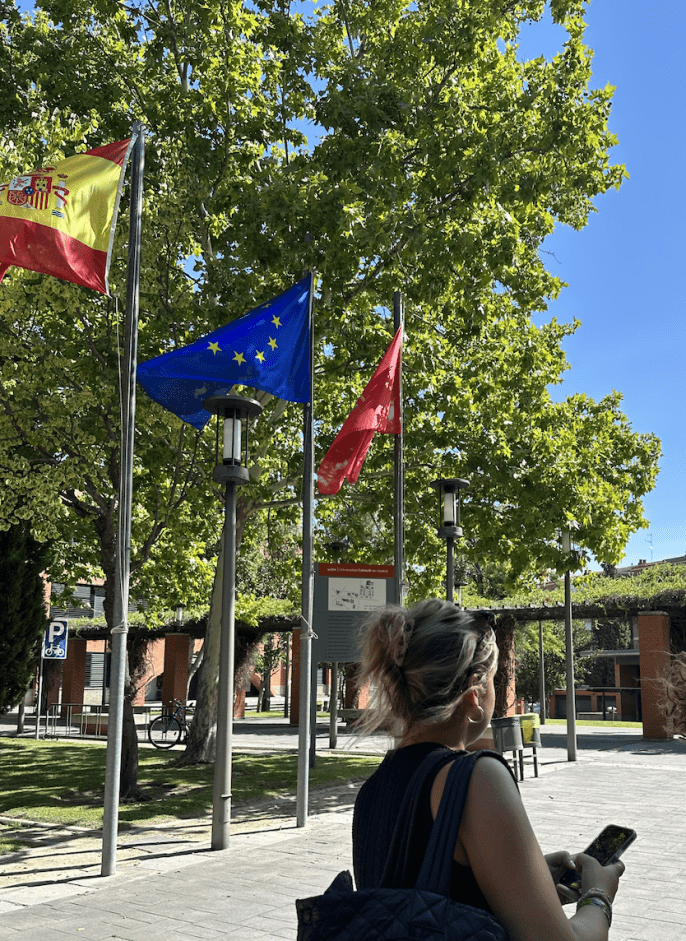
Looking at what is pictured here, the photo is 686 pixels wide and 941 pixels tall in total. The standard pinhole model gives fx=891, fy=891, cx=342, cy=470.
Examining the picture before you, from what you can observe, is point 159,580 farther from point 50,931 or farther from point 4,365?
point 50,931

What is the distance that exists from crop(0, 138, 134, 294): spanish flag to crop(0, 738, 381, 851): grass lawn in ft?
18.3

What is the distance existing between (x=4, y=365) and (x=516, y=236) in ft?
25.5

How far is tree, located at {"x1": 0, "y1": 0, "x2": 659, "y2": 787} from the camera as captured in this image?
1262 cm

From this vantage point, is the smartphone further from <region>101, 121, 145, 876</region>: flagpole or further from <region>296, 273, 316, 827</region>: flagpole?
<region>296, 273, 316, 827</region>: flagpole

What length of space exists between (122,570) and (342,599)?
186 inches

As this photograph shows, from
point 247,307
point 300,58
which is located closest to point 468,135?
point 300,58

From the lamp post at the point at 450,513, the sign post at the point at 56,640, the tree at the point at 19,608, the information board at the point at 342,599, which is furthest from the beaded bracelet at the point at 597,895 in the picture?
the sign post at the point at 56,640

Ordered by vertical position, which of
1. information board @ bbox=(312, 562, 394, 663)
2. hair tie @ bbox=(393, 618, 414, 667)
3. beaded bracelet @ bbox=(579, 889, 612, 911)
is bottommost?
beaded bracelet @ bbox=(579, 889, 612, 911)

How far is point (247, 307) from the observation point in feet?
42.3

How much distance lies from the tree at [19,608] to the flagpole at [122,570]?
249 inches

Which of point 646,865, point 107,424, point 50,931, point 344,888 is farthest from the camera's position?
point 107,424

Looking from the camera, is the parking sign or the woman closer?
the woman

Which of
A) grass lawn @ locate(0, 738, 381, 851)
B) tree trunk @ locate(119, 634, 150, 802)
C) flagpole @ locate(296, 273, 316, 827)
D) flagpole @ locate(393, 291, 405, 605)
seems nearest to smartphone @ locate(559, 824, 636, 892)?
flagpole @ locate(296, 273, 316, 827)

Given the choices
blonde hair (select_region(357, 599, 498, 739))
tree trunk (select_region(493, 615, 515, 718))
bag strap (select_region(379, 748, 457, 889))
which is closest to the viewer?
bag strap (select_region(379, 748, 457, 889))
